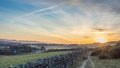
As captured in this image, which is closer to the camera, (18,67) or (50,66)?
Result: (18,67)

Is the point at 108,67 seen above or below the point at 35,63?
below

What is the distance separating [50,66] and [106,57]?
23.6 m

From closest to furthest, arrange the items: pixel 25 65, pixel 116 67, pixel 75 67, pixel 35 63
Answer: pixel 25 65, pixel 35 63, pixel 116 67, pixel 75 67

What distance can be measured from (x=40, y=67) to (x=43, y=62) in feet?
2.26

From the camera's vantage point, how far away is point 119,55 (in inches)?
1462

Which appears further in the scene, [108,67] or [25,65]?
[108,67]

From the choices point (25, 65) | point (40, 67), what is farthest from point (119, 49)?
point (25, 65)

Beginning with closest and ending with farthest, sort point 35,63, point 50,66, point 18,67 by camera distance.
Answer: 1. point 18,67
2. point 35,63
3. point 50,66

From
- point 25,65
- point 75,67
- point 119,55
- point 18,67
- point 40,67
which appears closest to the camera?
point 18,67

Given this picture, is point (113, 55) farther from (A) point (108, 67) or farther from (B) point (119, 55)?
(A) point (108, 67)

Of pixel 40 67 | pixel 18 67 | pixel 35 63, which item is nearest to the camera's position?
pixel 18 67

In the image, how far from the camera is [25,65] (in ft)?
36.5

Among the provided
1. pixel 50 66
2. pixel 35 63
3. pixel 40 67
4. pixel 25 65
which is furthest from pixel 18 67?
pixel 50 66

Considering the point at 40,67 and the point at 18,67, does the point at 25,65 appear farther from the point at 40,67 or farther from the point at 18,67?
the point at 40,67
